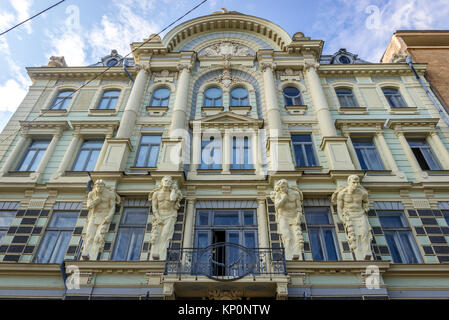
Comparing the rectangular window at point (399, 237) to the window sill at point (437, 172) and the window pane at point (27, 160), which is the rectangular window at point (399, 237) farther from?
the window pane at point (27, 160)

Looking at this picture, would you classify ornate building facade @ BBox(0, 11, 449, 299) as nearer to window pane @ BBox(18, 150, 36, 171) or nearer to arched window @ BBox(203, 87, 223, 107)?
window pane @ BBox(18, 150, 36, 171)

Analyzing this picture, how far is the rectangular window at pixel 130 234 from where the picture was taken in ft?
35.1

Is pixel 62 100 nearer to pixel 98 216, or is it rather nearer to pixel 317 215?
pixel 98 216

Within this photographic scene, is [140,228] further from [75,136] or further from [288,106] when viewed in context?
[288,106]

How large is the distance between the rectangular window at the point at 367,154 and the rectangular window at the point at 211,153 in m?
6.11

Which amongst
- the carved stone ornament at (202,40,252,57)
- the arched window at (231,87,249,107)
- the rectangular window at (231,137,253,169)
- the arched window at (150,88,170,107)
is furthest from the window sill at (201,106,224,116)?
the carved stone ornament at (202,40,252,57)

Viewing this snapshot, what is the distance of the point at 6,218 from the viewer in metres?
11.8

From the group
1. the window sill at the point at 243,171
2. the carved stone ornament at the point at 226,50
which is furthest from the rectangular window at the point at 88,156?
the carved stone ornament at the point at 226,50

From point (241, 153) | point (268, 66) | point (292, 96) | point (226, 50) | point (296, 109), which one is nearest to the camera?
point (241, 153)

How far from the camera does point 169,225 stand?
10.8 meters

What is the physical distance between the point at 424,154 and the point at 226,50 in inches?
463

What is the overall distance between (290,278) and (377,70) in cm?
1329

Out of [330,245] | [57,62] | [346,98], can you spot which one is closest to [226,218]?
[330,245]
